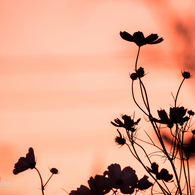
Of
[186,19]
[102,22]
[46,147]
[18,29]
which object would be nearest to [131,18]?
[102,22]

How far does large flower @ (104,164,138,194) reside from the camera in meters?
0.41

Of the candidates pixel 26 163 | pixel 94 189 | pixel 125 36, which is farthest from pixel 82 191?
pixel 125 36

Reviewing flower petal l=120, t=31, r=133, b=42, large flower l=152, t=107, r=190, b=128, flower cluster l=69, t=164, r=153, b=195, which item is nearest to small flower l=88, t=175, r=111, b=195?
flower cluster l=69, t=164, r=153, b=195

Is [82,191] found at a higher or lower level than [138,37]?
lower

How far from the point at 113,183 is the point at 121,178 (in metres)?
0.02

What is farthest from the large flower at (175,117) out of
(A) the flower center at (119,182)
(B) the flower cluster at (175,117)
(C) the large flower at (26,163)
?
(C) the large flower at (26,163)

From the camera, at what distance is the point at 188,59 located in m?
1.14

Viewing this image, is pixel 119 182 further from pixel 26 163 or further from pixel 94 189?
pixel 26 163

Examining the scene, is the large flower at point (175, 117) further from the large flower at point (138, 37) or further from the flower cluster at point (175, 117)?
the large flower at point (138, 37)

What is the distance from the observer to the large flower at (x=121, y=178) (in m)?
0.41

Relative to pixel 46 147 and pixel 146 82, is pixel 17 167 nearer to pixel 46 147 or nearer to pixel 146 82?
pixel 46 147

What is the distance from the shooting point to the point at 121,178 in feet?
1.43

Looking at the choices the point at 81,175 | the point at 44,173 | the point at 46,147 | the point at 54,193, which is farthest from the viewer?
the point at 46,147

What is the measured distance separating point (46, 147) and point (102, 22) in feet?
1.85
